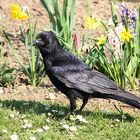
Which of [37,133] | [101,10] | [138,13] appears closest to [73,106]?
[37,133]

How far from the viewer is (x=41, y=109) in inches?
281

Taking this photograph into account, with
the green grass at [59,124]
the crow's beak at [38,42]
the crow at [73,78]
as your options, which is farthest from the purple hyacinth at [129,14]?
the crow's beak at [38,42]

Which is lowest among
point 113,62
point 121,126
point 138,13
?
point 121,126

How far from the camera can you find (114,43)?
25.3 feet

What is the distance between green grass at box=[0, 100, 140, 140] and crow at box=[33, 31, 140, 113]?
242 millimetres

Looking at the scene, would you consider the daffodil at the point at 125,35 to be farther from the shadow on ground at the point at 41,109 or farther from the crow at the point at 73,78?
the shadow on ground at the point at 41,109

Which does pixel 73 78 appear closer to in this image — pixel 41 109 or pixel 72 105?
pixel 72 105

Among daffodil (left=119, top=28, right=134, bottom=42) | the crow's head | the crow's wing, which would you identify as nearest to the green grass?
the crow's wing

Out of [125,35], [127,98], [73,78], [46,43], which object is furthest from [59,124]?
[125,35]

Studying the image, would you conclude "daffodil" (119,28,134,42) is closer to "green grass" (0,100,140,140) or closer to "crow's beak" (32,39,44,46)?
"green grass" (0,100,140,140)

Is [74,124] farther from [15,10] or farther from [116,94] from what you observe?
[15,10]

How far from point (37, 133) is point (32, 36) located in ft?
7.48

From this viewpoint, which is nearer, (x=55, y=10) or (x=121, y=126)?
(x=121, y=126)

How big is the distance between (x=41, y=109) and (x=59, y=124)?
25.1 inches
